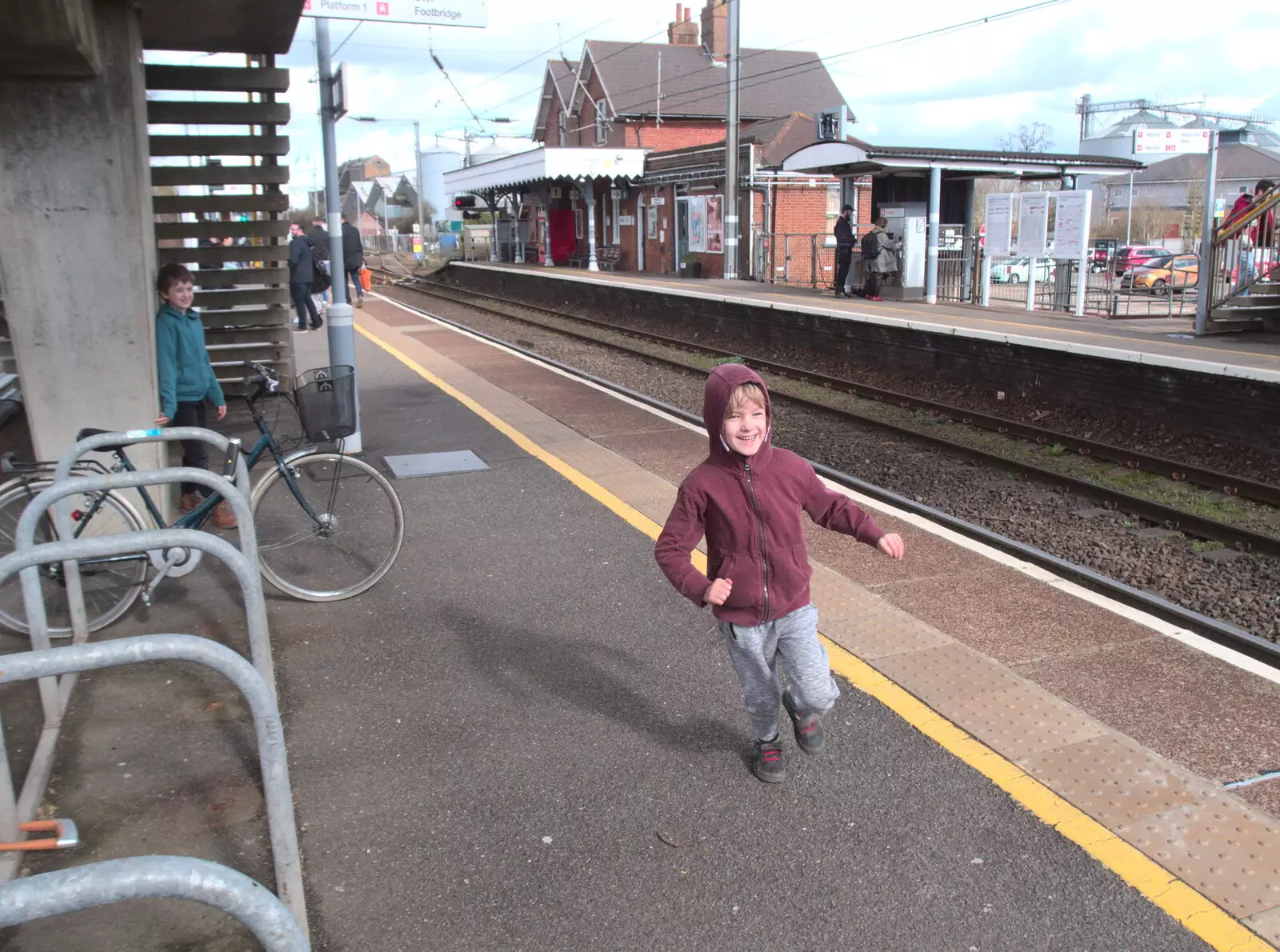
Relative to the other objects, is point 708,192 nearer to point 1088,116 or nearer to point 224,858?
point 224,858

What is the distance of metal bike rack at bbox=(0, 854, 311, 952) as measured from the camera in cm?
A: 147

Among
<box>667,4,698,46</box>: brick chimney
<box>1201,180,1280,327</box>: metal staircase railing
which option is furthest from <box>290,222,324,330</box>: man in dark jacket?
<box>667,4,698,46</box>: brick chimney

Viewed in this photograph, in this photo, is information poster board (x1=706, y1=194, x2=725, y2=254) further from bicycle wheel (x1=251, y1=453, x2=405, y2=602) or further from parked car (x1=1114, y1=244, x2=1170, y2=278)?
bicycle wheel (x1=251, y1=453, x2=405, y2=602)

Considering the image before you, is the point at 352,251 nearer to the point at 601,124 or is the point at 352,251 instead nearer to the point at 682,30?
the point at 601,124

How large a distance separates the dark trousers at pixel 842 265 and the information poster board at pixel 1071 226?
4368mm

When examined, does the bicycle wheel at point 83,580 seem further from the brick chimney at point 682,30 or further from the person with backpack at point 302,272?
the brick chimney at point 682,30

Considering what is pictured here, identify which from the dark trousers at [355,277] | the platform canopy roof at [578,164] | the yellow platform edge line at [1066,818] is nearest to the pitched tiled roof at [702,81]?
the platform canopy roof at [578,164]

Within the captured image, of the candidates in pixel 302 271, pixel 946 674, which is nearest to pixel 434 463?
pixel 946 674

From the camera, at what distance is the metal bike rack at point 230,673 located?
6.65 feet

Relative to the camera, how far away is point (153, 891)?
154cm

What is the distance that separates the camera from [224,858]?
329cm

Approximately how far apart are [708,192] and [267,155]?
78.5 ft

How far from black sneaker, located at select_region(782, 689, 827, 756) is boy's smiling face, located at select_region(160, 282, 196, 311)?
4.47 meters

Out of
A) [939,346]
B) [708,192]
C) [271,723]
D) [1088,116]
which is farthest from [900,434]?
[1088,116]
